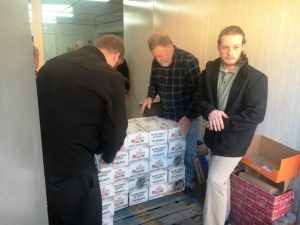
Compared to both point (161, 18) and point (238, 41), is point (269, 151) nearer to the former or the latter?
point (238, 41)

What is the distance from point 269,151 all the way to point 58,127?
4.92 ft

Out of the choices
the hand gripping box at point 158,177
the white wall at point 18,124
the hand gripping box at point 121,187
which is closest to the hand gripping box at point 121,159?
the hand gripping box at point 121,187

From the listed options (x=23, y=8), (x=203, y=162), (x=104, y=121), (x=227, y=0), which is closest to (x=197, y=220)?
(x=203, y=162)

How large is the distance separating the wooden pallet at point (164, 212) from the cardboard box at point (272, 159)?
24.5 inches

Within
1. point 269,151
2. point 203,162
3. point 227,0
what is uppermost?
point 227,0

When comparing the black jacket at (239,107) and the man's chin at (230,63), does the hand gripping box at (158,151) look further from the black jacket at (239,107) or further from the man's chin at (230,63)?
the man's chin at (230,63)

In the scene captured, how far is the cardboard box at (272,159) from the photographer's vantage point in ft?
5.57

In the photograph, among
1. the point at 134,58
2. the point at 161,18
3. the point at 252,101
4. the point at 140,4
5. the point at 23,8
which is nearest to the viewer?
the point at 23,8

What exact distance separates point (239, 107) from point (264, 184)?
635mm

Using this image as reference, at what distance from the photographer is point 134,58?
4152 mm

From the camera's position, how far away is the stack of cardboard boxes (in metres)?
1.74

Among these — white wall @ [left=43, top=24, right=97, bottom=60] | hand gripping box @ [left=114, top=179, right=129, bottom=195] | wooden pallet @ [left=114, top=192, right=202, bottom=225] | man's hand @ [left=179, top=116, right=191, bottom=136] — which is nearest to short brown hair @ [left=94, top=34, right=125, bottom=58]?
man's hand @ [left=179, top=116, right=191, bottom=136]

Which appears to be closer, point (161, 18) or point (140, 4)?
point (161, 18)

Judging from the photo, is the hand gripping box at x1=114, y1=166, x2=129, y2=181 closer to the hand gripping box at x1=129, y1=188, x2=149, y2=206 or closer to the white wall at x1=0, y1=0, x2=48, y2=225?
the hand gripping box at x1=129, y1=188, x2=149, y2=206
